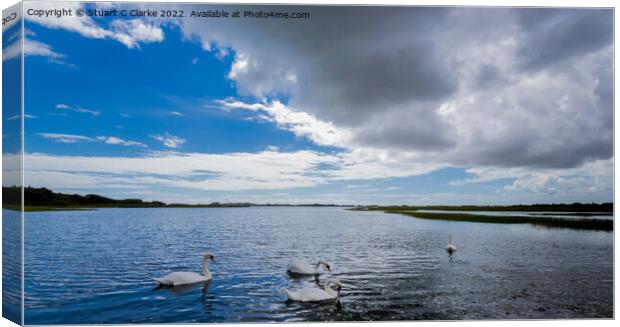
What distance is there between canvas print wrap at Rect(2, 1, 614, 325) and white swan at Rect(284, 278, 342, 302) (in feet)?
0.24

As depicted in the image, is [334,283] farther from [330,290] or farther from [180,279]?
[180,279]

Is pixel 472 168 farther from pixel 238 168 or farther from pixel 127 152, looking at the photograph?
pixel 127 152

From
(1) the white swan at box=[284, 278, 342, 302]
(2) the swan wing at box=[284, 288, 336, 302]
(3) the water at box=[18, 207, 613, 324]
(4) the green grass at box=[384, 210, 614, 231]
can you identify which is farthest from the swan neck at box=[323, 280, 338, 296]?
(4) the green grass at box=[384, 210, 614, 231]

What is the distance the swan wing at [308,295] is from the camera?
51.5 feet

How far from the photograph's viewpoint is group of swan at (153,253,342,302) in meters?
15.9

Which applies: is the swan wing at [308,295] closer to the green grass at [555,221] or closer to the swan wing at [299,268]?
the swan wing at [299,268]

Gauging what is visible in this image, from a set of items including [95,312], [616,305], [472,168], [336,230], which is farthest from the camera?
[336,230]

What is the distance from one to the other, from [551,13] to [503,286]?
8.94m

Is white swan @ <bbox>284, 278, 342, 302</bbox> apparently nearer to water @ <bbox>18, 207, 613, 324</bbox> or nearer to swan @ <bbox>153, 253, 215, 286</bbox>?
water @ <bbox>18, 207, 613, 324</bbox>

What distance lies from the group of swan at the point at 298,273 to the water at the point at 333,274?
384mm

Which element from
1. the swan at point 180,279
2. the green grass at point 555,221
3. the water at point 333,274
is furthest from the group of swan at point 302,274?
the green grass at point 555,221

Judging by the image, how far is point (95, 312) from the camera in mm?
14227

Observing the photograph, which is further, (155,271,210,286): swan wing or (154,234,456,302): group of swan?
(155,271,210,286): swan wing

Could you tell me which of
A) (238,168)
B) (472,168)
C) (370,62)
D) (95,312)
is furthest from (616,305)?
(95,312)
